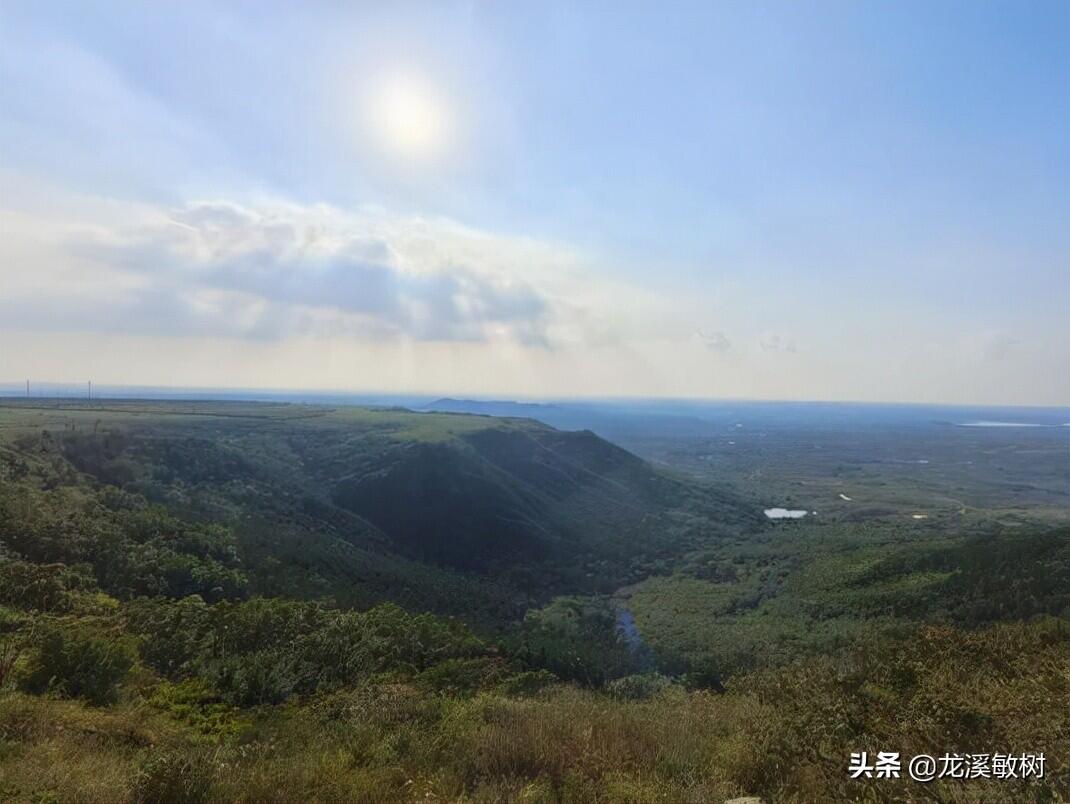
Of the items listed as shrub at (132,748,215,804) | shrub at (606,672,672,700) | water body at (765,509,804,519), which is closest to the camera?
shrub at (132,748,215,804)

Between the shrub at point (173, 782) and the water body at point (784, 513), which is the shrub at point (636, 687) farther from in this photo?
the water body at point (784, 513)

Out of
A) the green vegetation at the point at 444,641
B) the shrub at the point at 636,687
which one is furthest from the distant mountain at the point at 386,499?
the shrub at the point at 636,687

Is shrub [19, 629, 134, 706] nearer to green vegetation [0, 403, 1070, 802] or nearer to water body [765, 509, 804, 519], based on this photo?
green vegetation [0, 403, 1070, 802]

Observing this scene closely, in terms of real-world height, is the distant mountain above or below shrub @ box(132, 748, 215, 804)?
below

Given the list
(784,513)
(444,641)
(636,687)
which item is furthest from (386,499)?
(784,513)

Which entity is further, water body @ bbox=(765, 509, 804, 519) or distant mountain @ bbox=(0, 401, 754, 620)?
water body @ bbox=(765, 509, 804, 519)

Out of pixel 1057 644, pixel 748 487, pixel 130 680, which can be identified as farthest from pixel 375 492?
pixel 748 487

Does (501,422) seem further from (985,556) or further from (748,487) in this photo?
(985,556)

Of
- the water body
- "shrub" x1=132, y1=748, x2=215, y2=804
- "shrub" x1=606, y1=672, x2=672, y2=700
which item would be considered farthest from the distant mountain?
"shrub" x1=132, y1=748, x2=215, y2=804
